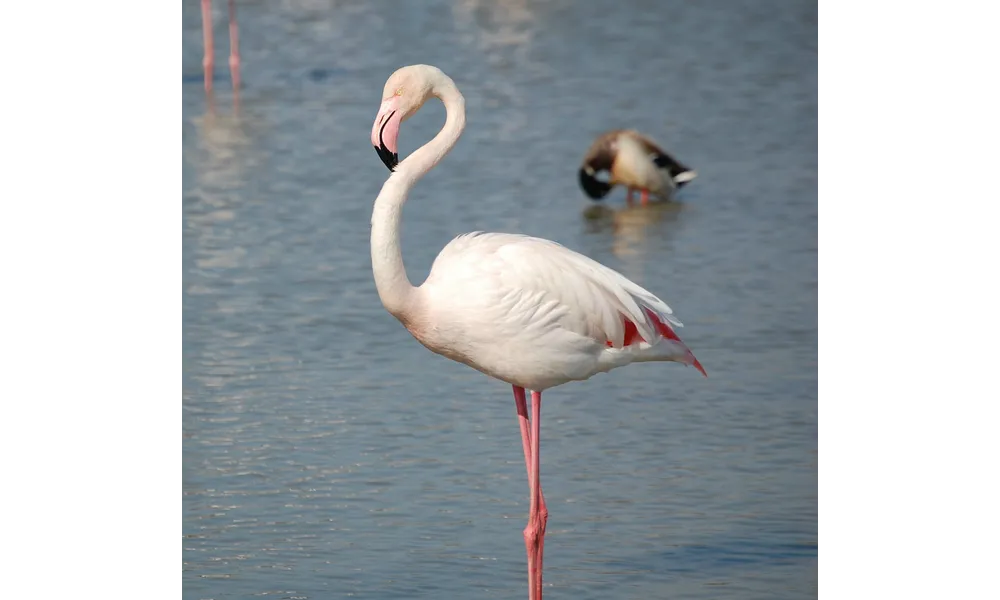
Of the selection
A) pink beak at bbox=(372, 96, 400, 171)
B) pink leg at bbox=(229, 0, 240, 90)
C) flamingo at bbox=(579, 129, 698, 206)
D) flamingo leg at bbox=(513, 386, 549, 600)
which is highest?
pink leg at bbox=(229, 0, 240, 90)

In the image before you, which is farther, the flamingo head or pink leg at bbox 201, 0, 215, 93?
pink leg at bbox 201, 0, 215, 93

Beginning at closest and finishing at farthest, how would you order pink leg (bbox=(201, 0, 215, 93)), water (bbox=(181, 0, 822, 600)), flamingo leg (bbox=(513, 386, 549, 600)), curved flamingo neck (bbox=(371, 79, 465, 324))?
curved flamingo neck (bbox=(371, 79, 465, 324)), flamingo leg (bbox=(513, 386, 549, 600)), water (bbox=(181, 0, 822, 600)), pink leg (bbox=(201, 0, 215, 93))

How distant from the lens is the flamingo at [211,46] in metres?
6.29

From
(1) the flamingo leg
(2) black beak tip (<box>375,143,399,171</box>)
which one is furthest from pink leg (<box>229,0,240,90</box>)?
(1) the flamingo leg

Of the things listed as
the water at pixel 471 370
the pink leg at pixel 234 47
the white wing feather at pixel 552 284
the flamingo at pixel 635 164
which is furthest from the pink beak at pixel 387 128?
the flamingo at pixel 635 164

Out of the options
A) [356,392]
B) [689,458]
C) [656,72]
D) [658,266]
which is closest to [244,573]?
[356,392]

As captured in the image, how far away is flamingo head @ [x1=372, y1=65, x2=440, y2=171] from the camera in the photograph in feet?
15.1

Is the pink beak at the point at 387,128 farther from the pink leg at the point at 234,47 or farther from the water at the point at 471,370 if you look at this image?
the pink leg at the point at 234,47

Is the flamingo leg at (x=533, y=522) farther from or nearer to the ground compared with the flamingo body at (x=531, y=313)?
nearer to the ground

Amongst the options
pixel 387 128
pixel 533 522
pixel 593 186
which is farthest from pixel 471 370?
pixel 387 128

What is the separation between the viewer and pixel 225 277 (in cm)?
638

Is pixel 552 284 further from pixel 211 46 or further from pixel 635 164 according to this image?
pixel 211 46

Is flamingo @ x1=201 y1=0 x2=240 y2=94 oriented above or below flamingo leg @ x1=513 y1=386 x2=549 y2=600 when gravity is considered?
above

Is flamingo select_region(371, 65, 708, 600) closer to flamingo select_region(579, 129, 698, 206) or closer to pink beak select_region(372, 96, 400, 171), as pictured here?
pink beak select_region(372, 96, 400, 171)
